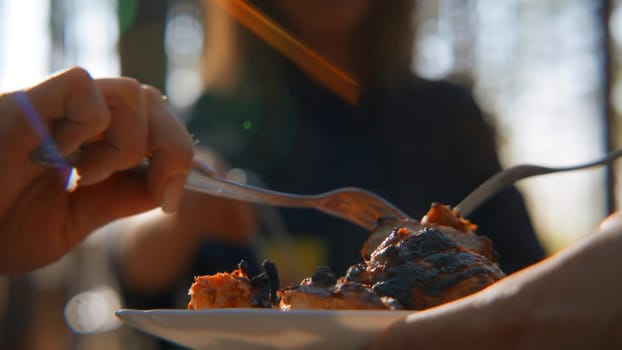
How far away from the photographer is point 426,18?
3334 mm

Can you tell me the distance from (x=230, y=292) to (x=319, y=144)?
1629mm

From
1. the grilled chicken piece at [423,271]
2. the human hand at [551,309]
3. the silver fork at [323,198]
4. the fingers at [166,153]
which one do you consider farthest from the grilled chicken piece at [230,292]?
the fingers at [166,153]

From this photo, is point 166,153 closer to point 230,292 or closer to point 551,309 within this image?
point 230,292

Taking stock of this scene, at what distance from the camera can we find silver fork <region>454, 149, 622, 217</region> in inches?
45.3

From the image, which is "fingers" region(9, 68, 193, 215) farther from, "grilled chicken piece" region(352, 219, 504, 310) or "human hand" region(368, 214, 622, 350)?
"human hand" region(368, 214, 622, 350)

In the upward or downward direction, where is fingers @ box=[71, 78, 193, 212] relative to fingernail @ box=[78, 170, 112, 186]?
upward

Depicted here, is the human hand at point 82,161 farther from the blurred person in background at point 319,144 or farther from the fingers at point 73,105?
the blurred person in background at point 319,144

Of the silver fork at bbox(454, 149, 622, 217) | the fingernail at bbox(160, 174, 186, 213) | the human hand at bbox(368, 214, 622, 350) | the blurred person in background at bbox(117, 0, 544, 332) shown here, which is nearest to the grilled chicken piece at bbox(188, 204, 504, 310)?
the human hand at bbox(368, 214, 622, 350)

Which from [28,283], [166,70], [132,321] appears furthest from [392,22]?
[28,283]

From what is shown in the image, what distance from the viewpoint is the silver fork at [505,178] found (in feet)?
3.77

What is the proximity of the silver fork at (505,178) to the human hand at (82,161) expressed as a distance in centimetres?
58

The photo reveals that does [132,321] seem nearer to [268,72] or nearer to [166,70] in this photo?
[268,72]

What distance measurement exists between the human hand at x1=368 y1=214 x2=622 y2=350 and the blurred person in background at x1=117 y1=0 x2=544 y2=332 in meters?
1.44

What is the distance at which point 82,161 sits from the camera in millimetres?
1521
